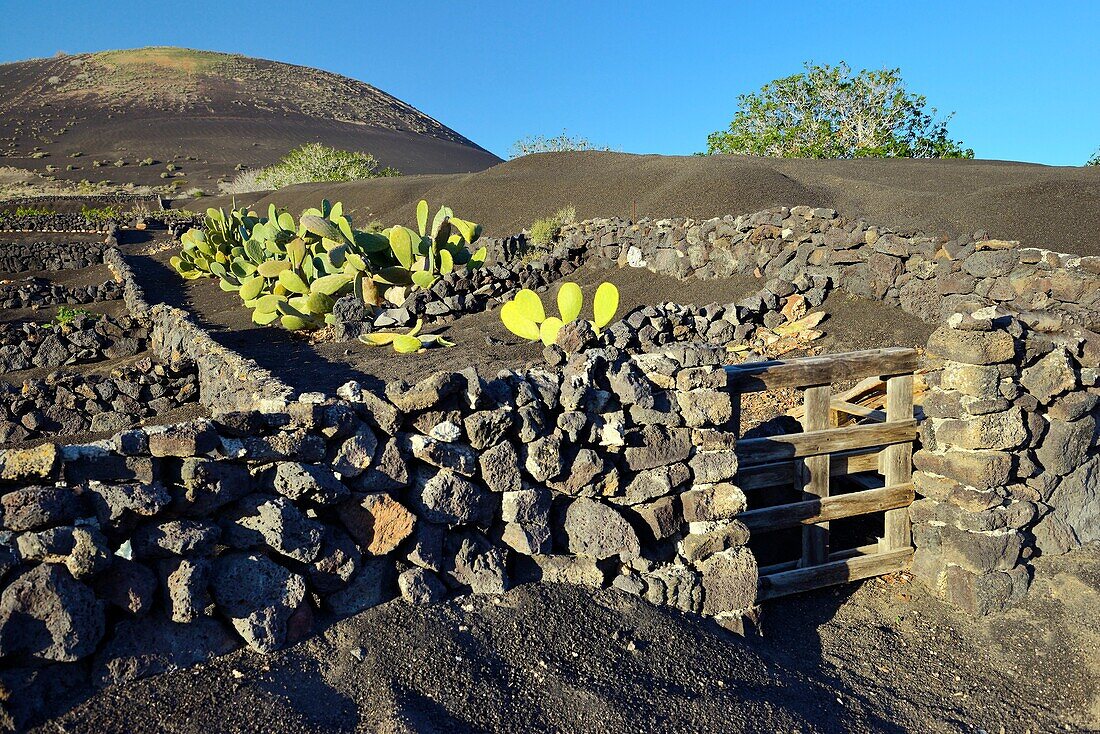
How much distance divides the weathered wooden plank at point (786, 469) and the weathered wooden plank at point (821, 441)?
0.23ft

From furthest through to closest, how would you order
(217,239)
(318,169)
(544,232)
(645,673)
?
(318,169) → (217,239) → (544,232) → (645,673)

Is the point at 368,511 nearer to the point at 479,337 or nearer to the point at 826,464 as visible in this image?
the point at 826,464

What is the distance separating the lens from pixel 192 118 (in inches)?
2835

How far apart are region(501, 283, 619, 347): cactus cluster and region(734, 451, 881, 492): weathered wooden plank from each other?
213 centimetres

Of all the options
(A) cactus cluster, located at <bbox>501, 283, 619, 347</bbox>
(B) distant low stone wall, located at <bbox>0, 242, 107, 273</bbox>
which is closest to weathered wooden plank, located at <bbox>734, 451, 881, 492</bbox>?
(A) cactus cluster, located at <bbox>501, 283, 619, 347</bbox>

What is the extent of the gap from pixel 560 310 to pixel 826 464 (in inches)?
127

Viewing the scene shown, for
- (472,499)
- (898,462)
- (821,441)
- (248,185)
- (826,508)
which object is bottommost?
(826,508)

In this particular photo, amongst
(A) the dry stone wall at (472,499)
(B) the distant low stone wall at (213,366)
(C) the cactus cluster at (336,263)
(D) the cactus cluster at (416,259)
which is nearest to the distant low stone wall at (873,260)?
(A) the dry stone wall at (472,499)

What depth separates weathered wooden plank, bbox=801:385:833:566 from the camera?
493cm

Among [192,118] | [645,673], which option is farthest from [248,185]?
[645,673]

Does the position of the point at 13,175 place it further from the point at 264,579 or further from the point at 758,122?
the point at 264,579

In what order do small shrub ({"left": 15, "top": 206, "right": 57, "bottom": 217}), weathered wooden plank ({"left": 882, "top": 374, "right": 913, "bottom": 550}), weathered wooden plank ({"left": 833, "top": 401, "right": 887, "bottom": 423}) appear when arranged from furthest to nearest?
small shrub ({"left": 15, "top": 206, "right": 57, "bottom": 217})
weathered wooden plank ({"left": 833, "top": 401, "right": 887, "bottom": 423})
weathered wooden plank ({"left": 882, "top": 374, "right": 913, "bottom": 550})

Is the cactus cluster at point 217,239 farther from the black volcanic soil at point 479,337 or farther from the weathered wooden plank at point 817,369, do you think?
the weathered wooden plank at point 817,369

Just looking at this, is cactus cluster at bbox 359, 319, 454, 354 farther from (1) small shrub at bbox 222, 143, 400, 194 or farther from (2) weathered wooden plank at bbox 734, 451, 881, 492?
(1) small shrub at bbox 222, 143, 400, 194
